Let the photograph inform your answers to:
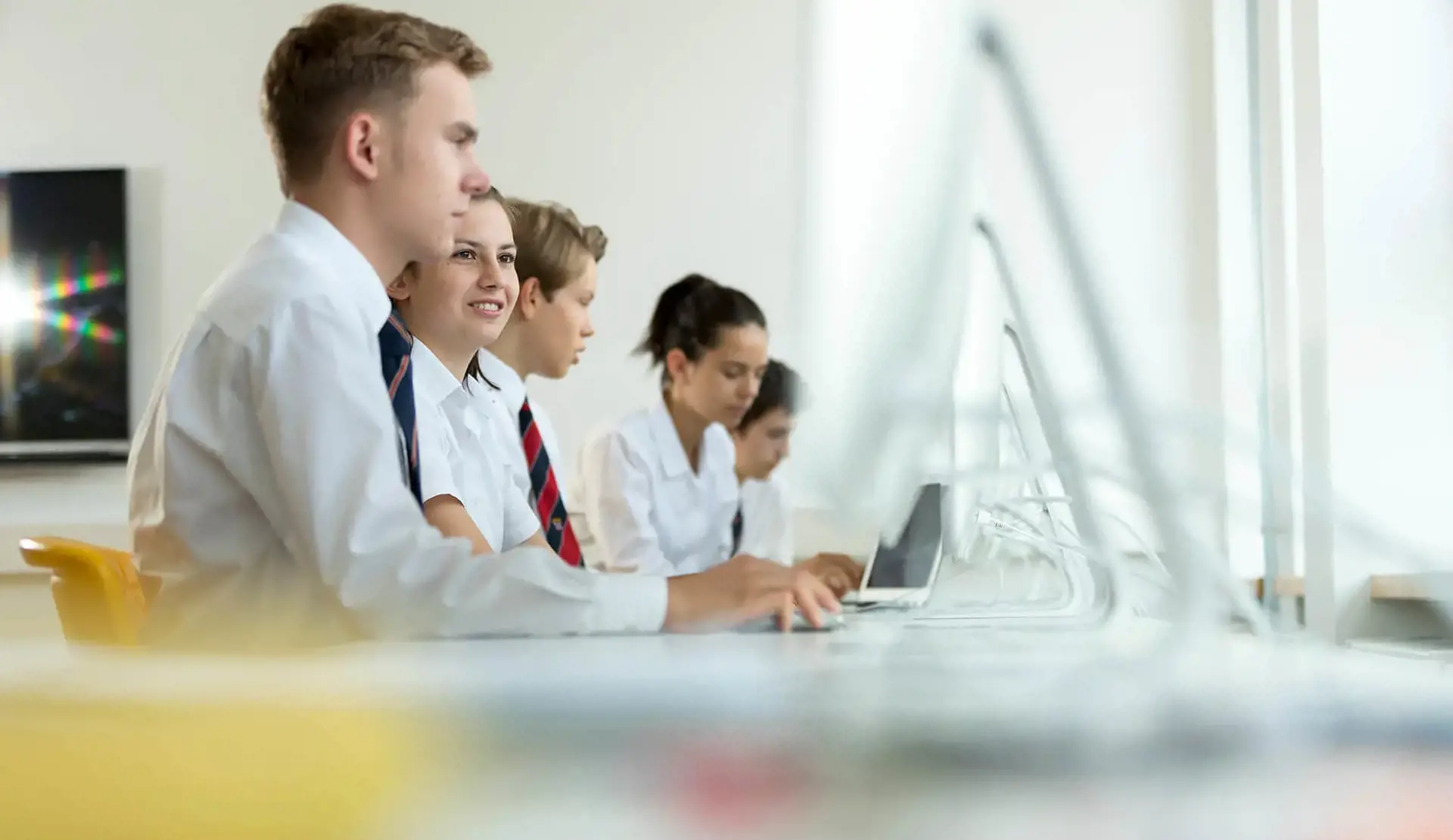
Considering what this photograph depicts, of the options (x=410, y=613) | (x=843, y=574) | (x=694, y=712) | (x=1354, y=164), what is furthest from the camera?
(x=1354, y=164)

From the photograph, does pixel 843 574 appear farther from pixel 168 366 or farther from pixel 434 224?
pixel 168 366

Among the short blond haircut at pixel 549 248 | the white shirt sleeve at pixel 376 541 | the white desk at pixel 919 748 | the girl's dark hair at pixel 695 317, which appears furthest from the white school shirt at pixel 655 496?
the white desk at pixel 919 748

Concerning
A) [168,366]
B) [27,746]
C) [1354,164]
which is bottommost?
[27,746]

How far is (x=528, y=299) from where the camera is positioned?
1786mm

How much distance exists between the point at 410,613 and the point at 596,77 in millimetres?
2475

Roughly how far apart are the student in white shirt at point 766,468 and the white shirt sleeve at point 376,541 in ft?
6.24

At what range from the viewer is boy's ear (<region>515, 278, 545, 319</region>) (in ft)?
5.84

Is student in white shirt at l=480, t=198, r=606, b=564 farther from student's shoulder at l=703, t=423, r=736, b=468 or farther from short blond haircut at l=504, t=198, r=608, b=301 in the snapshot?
student's shoulder at l=703, t=423, r=736, b=468

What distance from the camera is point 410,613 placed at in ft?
2.22

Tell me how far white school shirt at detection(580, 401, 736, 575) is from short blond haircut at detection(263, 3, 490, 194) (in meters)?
1.19

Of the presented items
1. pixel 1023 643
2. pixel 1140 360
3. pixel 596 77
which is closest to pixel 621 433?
pixel 596 77

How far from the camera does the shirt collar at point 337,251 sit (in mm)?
874

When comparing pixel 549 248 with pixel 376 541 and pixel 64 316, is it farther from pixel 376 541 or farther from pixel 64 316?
pixel 64 316

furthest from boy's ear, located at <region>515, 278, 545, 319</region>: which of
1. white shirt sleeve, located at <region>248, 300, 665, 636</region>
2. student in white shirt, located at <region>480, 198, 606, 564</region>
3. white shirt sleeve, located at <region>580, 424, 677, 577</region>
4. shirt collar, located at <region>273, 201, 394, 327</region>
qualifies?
white shirt sleeve, located at <region>248, 300, 665, 636</region>
